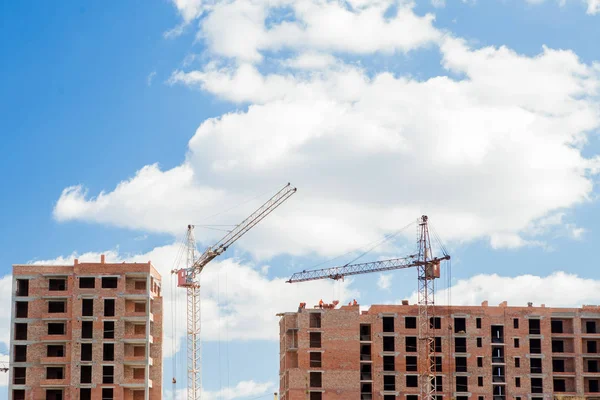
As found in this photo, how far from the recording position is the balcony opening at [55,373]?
14075cm

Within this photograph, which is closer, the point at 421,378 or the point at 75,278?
the point at 75,278

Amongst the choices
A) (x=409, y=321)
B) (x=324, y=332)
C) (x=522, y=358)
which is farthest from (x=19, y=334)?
(x=522, y=358)

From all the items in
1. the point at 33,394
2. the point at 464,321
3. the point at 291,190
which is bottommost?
the point at 33,394

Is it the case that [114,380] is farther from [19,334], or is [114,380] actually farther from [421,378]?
[421,378]

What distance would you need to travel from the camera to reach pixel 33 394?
139 m

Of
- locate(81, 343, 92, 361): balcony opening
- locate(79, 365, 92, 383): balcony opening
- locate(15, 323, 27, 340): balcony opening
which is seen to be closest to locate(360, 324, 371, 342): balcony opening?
locate(81, 343, 92, 361): balcony opening

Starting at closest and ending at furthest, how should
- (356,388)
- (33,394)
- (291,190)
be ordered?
(33,394), (356,388), (291,190)

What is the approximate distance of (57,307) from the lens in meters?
142

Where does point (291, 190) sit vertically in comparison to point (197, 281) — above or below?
above

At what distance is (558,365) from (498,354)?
28.9 feet

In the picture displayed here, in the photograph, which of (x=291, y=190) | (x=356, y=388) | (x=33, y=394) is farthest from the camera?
(x=291, y=190)

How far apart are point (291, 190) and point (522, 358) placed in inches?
1785

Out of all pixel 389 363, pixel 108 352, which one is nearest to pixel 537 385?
pixel 389 363

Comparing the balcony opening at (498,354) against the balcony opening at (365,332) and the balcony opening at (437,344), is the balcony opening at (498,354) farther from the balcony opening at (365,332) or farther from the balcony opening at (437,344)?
the balcony opening at (365,332)
